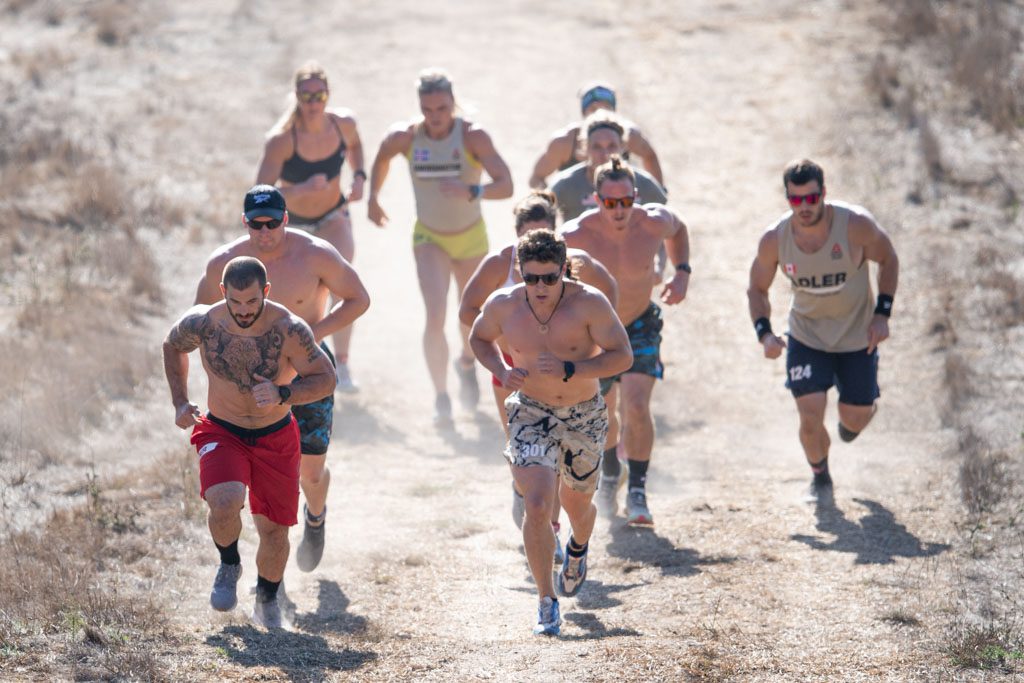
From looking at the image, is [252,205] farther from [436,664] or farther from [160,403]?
[160,403]

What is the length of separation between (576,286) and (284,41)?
1328 centimetres

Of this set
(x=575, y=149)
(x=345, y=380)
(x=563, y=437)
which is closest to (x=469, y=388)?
(x=345, y=380)

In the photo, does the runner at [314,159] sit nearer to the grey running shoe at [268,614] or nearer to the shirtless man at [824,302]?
the shirtless man at [824,302]

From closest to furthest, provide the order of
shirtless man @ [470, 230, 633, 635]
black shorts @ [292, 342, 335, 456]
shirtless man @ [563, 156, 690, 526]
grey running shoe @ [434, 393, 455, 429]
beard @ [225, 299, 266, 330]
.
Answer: beard @ [225, 299, 266, 330] < shirtless man @ [470, 230, 633, 635] < black shorts @ [292, 342, 335, 456] < shirtless man @ [563, 156, 690, 526] < grey running shoe @ [434, 393, 455, 429]

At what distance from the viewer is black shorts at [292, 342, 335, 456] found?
25.2 feet

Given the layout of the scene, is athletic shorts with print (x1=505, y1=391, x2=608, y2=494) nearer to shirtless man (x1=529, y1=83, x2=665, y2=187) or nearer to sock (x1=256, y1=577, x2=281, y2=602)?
sock (x1=256, y1=577, x2=281, y2=602)

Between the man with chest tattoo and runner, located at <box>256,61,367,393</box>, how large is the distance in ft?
11.4

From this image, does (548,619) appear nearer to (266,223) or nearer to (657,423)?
(266,223)

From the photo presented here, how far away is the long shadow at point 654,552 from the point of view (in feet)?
26.2

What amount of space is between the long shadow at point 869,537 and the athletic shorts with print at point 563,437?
1836mm

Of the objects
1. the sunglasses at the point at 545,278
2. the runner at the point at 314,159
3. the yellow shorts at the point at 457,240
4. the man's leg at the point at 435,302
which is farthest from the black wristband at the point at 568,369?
the yellow shorts at the point at 457,240

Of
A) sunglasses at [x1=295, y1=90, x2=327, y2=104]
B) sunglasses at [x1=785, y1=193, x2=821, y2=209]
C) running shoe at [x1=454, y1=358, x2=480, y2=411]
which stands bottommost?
running shoe at [x1=454, y1=358, x2=480, y2=411]

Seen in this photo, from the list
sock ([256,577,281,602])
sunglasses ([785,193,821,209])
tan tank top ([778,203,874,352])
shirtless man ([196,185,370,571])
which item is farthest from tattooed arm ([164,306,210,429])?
tan tank top ([778,203,874,352])

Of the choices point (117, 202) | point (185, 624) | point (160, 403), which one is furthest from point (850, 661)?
point (117, 202)
